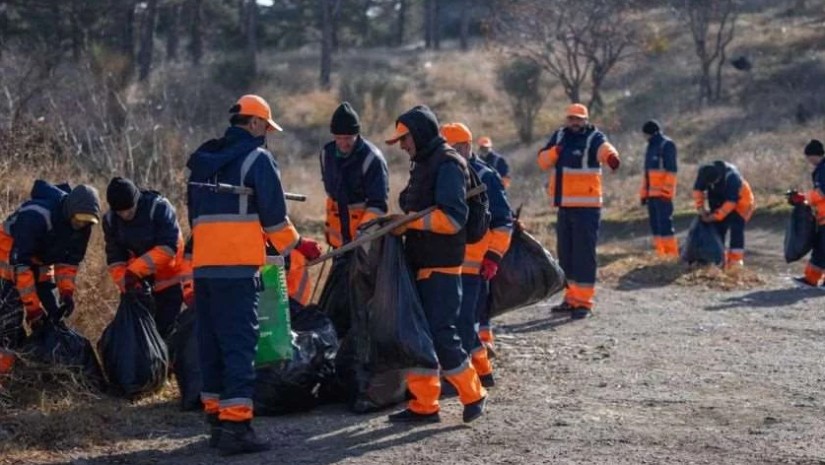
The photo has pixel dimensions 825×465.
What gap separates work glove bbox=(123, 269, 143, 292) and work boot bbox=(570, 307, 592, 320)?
5022 mm

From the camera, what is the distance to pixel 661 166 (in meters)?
17.5

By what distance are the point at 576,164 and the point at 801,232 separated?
4126 millimetres

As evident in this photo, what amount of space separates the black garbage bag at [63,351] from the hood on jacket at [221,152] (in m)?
1.97

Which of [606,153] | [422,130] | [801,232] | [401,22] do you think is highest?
[401,22]

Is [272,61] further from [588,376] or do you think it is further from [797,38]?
[588,376]

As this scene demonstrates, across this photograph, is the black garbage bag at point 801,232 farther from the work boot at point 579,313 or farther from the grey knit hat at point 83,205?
the grey knit hat at point 83,205

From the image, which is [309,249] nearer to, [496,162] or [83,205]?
[83,205]

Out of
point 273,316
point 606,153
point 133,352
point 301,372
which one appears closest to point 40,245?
point 133,352

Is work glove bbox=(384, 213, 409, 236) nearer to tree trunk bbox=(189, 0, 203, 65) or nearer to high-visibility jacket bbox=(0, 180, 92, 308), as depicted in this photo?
high-visibility jacket bbox=(0, 180, 92, 308)

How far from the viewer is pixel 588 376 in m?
9.51

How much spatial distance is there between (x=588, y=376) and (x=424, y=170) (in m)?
2.54

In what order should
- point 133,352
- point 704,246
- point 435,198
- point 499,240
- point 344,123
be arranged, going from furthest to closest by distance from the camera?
point 704,246 < point 344,123 < point 499,240 < point 133,352 < point 435,198

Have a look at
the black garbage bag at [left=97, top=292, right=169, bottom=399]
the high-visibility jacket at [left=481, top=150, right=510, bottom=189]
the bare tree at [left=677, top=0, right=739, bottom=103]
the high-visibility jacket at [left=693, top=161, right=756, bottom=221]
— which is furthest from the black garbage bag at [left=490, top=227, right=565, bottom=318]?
the bare tree at [left=677, top=0, right=739, bottom=103]

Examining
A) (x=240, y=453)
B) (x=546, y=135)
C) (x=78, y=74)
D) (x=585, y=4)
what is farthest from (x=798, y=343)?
(x=585, y=4)
